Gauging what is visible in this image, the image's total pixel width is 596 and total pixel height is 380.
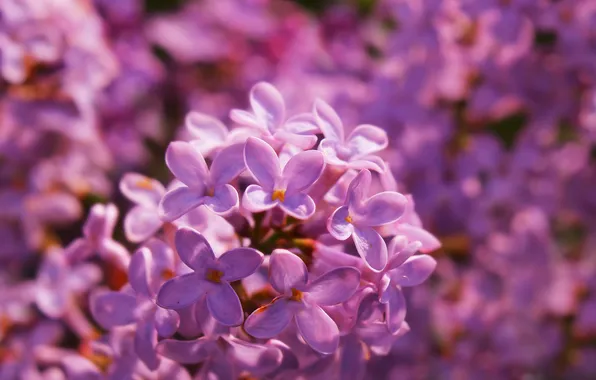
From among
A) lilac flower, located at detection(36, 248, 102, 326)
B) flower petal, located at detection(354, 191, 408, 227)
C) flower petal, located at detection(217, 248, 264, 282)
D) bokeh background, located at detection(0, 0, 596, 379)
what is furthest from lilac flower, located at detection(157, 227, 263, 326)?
bokeh background, located at detection(0, 0, 596, 379)

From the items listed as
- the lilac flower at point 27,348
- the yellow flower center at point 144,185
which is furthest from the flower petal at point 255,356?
the lilac flower at point 27,348

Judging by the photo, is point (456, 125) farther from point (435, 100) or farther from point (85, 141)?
point (85, 141)

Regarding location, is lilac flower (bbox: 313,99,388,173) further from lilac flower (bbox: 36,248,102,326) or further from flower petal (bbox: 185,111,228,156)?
lilac flower (bbox: 36,248,102,326)

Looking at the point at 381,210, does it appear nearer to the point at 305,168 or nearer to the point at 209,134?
the point at 305,168

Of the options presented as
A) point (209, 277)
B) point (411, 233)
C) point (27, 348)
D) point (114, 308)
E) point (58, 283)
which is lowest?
point (27, 348)

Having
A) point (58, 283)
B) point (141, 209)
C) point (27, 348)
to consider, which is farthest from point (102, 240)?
point (27, 348)

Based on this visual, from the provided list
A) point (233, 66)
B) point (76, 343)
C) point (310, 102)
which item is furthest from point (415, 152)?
point (76, 343)

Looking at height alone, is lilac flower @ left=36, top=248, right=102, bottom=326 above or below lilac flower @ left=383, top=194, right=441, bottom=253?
below
